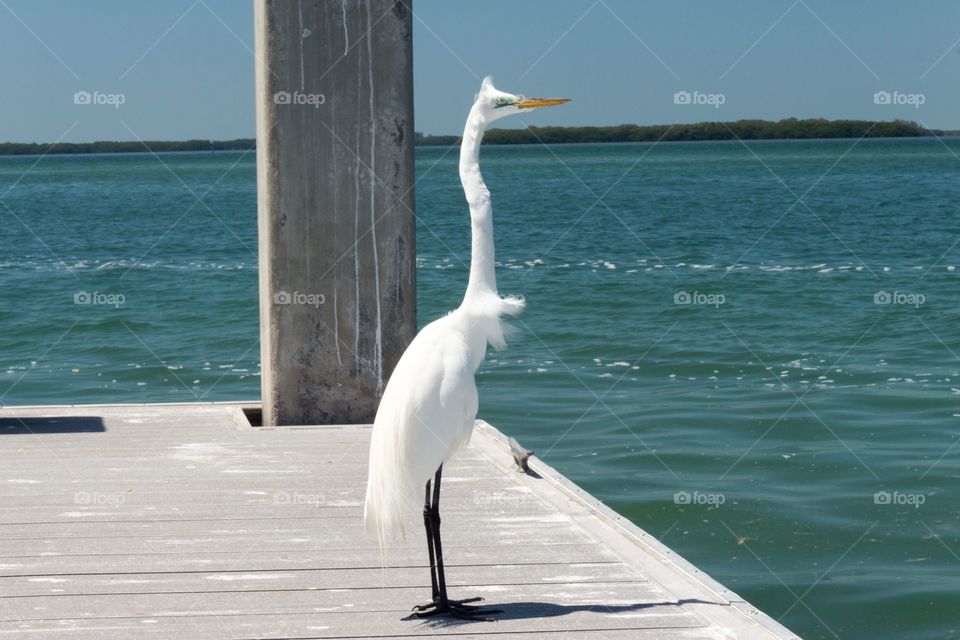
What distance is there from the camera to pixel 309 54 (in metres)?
7.07

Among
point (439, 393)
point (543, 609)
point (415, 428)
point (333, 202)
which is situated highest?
point (333, 202)

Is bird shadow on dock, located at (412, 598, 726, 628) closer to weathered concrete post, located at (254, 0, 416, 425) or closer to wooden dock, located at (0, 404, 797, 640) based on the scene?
wooden dock, located at (0, 404, 797, 640)

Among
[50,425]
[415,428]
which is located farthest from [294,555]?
[50,425]

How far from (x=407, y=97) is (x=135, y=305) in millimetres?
15168

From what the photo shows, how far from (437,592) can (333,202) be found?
3637 millimetres

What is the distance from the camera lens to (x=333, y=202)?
7.23m

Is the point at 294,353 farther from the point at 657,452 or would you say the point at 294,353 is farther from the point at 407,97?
the point at 657,452

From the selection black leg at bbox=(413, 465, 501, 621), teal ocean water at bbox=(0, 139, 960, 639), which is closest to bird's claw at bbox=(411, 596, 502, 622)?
black leg at bbox=(413, 465, 501, 621)

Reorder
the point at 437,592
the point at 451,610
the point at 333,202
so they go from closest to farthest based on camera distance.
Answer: the point at 451,610 < the point at 437,592 < the point at 333,202

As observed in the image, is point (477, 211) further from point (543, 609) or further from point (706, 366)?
point (706, 366)

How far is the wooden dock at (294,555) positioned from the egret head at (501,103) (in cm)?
176

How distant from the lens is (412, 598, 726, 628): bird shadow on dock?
400 cm

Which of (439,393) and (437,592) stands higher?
(439,393)

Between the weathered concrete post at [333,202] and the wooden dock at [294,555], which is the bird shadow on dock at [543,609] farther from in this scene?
the weathered concrete post at [333,202]
